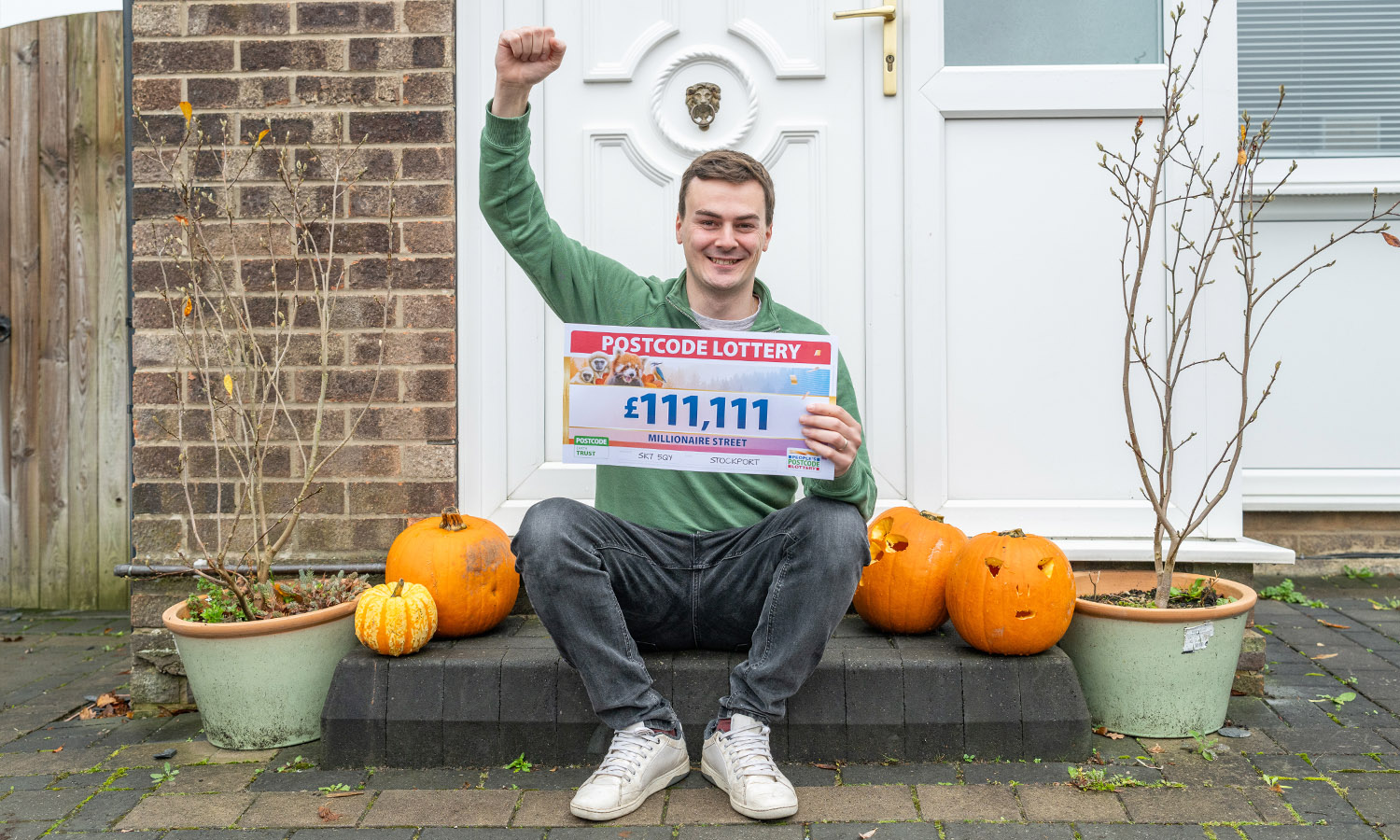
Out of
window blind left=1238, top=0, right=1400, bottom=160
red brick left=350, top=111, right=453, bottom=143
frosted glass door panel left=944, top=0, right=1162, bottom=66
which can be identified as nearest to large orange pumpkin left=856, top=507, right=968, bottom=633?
frosted glass door panel left=944, top=0, right=1162, bottom=66

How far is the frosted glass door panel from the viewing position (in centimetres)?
302

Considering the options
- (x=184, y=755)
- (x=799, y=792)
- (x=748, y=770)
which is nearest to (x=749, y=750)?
(x=748, y=770)

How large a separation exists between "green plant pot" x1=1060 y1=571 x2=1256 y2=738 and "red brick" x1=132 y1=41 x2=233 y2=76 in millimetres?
2753

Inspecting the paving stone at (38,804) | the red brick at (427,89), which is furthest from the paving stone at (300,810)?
the red brick at (427,89)

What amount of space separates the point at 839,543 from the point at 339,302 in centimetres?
163

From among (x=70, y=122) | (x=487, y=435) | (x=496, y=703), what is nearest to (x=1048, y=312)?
(x=487, y=435)

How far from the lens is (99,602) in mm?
4074

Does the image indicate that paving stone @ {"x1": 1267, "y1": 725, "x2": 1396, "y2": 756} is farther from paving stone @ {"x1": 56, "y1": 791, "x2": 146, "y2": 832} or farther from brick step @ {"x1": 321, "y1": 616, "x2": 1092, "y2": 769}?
paving stone @ {"x1": 56, "y1": 791, "x2": 146, "y2": 832}

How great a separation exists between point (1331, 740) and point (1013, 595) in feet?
2.79

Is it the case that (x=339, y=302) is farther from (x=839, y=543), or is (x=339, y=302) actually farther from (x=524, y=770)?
(x=839, y=543)

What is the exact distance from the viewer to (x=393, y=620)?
7.89 feet

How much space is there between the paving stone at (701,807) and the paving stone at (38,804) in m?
0.98

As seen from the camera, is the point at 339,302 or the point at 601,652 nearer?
the point at 601,652

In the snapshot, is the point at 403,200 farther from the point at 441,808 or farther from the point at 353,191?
the point at 441,808
